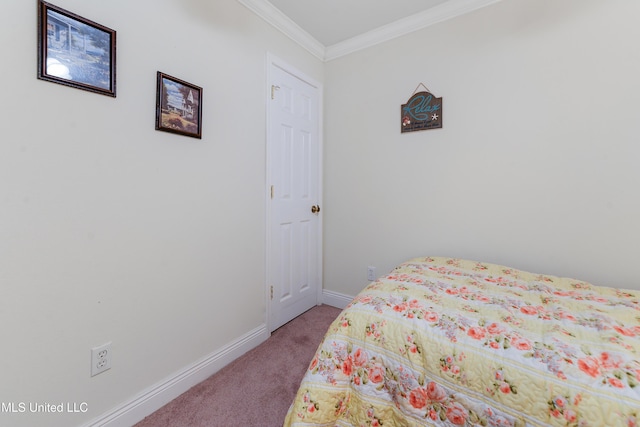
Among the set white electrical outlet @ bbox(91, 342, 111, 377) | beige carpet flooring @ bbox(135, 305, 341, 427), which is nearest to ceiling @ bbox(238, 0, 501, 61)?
white electrical outlet @ bbox(91, 342, 111, 377)

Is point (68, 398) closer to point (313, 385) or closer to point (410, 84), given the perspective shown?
point (313, 385)

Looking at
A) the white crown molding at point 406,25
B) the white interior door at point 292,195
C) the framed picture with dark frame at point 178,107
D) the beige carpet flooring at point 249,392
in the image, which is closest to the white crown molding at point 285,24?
the white crown molding at point 406,25

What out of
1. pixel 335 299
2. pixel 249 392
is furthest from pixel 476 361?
pixel 335 299

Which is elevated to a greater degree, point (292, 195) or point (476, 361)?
point (292, 195)

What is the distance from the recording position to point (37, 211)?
1.04 meters

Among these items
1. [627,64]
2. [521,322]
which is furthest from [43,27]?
[627,64]

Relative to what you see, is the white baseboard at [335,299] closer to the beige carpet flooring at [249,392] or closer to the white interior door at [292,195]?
the white interior door at [292,195]

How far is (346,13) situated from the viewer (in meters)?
2.09

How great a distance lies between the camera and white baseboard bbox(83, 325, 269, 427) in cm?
126

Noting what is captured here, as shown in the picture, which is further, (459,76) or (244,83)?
(459,76)

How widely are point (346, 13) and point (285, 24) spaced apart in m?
0.49

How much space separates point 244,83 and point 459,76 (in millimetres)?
1589

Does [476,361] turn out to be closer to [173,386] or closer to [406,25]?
[173,386]

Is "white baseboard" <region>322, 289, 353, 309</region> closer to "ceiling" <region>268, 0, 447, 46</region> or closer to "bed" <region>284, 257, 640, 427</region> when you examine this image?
"bed" <region>284, 257, 640, 427</region>
